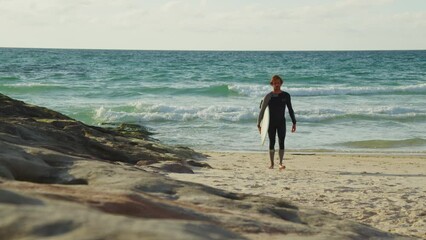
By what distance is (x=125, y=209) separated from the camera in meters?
2.70

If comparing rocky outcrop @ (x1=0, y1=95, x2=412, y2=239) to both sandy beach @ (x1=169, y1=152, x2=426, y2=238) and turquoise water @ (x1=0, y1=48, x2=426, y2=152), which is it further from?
turquoise water @ (x1=0, y1=48, x2=426, y2=152)

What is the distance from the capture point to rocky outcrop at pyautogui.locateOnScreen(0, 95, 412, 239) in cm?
235

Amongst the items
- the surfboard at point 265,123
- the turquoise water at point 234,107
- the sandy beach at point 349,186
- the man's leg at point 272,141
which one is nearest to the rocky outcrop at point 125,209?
the sandy beach at point 349,186

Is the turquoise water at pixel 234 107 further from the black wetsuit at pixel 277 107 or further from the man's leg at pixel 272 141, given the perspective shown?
the black wetsuit at pixel 277 107

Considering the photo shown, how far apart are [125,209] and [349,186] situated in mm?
5625

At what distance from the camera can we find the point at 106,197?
2.87 m

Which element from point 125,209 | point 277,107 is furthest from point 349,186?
point 125,209

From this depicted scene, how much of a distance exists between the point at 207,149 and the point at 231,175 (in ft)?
20.5

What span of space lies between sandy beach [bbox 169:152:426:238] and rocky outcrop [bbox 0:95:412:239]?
224 centimetres

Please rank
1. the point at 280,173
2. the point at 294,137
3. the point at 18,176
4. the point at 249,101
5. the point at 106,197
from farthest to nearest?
1. the point at 249,101
2. the point at 294,137
3. the point at 280,173
4. the point at 18,176
5. the point at 106,197

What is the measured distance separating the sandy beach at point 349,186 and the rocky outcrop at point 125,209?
7.37ft

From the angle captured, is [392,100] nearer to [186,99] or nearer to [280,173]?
[186,99]

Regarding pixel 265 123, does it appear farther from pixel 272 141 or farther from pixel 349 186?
pixel 349 186

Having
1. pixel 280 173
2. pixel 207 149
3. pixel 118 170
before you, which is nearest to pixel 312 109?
pixel 207 149
